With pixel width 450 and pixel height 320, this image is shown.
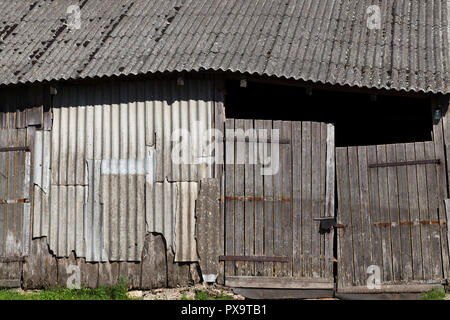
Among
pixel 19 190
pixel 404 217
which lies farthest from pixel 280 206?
pixel 19 190

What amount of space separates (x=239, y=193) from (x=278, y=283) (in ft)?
4.63

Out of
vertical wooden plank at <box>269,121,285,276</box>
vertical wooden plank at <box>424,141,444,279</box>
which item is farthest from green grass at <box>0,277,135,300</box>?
vertical wooden plank at <box>424,141,444,279</box>

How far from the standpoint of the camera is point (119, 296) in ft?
32.1

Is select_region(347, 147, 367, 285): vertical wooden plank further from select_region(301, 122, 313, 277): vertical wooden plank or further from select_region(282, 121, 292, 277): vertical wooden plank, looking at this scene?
select_region(282, 121, 292, 277): vertical wooden plank

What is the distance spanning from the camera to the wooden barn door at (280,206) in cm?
973

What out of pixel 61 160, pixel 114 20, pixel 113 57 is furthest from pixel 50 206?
pixel 114 20

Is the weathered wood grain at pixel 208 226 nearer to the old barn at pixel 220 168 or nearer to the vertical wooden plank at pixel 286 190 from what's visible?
the old barn at pixel 220 168

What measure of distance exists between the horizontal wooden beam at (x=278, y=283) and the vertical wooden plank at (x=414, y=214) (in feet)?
4.11

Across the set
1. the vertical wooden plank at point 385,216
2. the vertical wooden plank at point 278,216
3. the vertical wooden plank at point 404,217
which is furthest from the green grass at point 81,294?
the vertical wooden plank at point 404,217

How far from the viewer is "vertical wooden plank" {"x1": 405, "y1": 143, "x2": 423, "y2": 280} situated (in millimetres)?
9477

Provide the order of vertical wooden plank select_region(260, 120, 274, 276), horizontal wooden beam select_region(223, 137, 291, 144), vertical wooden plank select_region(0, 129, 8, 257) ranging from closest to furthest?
1. vertical wooden plank select_region(260, 120, 274, 276)
2. horizontal wooden beam select_region(223, 137, 291, 144)
3. vertical wooden plank select_region(0, 129, 8, 257)

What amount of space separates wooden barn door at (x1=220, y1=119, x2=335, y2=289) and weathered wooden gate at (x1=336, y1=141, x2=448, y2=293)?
0.28 metres

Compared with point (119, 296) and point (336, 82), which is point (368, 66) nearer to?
point (336, 82)

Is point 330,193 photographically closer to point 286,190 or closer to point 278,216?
point 286,190
